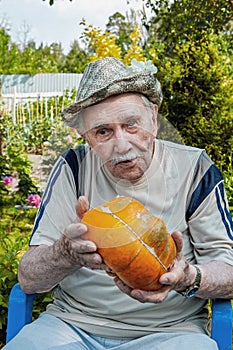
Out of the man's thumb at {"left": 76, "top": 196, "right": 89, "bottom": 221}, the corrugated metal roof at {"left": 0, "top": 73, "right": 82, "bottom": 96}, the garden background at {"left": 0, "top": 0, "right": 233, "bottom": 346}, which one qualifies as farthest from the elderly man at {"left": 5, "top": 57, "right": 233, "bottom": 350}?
the corrugated metal roof at {"left": 0, "top": 73, "right": 82, "bottom": 96}

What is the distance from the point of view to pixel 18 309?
6.78 feet

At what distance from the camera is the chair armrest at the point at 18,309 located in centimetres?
206

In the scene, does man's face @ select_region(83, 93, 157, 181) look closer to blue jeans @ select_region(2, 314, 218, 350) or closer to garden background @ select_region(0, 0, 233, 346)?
blue jeans @ select_region(2, 314, 218, 350)

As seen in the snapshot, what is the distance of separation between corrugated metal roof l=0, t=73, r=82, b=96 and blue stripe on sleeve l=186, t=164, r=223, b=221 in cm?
Result: 1816

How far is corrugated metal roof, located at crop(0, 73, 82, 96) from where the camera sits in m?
20.1

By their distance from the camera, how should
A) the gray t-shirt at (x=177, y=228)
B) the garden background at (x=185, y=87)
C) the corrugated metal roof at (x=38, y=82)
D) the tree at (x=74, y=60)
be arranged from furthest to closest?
the tree at (x=74, y=60) < the corrugated metal roof at (x=38, y=82) < the garden background at (x=185, y=87) < the gray t-shirt at (x=177, y=228)

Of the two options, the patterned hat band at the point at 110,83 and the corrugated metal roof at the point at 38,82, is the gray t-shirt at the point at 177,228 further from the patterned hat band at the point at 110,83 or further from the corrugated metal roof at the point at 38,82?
the corrugated metal roof at the point at 38,82

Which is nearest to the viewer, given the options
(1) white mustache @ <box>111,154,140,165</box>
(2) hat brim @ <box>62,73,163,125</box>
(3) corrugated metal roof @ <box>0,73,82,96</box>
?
→ (1) white mustache @ <box>111,154,140,165</box>

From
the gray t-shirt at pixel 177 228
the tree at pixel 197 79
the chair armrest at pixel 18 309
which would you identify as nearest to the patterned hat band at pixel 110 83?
the gray t-shirt at pixel 177 228

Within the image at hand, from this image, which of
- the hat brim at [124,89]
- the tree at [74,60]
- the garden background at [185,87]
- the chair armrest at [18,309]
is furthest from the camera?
the tree at [74,60]

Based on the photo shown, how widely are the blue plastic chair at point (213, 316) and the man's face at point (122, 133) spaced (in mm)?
→ 610

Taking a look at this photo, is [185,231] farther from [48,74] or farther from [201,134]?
[48,74]

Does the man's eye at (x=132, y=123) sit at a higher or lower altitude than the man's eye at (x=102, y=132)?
higher

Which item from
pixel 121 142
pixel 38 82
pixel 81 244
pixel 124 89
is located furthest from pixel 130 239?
pixel 38 82
